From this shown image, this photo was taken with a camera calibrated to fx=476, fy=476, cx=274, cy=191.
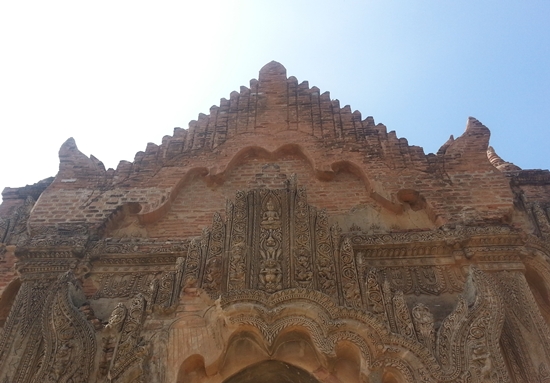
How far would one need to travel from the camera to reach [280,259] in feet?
19.8

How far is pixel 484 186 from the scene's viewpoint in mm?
7832

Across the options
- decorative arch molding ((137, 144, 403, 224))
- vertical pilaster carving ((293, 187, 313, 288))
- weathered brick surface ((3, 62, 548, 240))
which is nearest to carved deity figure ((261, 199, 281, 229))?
vertical pilaster carving ((293, 187, 313, 288))

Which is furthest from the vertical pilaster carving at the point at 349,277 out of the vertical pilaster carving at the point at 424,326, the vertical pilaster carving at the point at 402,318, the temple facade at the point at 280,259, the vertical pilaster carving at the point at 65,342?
the vertical pilaster carving at the point at 65,342

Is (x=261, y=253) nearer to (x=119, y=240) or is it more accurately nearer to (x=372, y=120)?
(x=119, y=240)

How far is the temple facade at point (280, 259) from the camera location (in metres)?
5.27

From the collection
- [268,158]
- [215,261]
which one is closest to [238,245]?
[215,261]

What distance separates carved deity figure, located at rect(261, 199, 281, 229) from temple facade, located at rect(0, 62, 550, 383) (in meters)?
0.03

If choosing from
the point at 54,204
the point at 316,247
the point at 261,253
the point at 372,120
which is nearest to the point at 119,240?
the point at 54,204

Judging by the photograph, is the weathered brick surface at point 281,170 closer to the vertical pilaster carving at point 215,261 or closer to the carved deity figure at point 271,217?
the vertical pilaster carving at point 215,261

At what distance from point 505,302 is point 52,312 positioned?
5.68 m

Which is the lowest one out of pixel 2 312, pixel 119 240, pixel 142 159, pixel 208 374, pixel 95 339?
pixel 208 374

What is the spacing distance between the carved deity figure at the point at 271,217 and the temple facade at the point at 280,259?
0.03 metres

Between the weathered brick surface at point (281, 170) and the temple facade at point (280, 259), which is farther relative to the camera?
the weathered brick surface at point (281, 170)

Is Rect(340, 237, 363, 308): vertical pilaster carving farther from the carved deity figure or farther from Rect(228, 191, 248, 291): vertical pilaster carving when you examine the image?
Rect(228, 191, 248, 291): vertical pilaster carving
